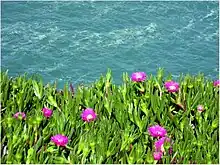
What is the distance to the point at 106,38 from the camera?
43.8 ft

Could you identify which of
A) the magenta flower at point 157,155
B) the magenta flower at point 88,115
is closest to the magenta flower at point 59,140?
the magenta flower at point 88,115

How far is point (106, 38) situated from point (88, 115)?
10.2 m

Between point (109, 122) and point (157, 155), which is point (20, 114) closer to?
point (109, 122)

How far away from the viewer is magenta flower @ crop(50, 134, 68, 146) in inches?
114

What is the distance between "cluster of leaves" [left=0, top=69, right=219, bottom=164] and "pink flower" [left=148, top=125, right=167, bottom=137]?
2.0 inches

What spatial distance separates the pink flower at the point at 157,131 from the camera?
305 cm

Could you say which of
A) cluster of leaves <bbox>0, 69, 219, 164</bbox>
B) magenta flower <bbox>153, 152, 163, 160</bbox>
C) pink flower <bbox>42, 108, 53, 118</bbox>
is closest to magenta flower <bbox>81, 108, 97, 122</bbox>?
cluster of leaves <bbox>0, 69, 219, 164</bbox>

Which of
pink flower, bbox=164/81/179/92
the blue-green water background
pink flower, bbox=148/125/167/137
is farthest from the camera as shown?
the blue-green water background

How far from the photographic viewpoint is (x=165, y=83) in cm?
364

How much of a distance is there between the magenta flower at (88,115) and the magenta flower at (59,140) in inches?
12.1

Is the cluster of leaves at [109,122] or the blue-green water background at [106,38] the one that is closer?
the cluster of leaves at [109,122]

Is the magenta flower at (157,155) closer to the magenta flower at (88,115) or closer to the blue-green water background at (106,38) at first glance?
the magenta flower at (88,115)

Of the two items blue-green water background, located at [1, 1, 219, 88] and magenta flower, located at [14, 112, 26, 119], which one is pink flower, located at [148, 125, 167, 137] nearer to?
magenta flower, located at [14, 112, 26, 119]

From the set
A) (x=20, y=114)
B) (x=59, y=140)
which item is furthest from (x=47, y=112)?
(x=59, y=140)
